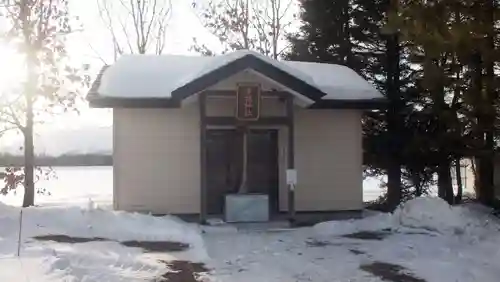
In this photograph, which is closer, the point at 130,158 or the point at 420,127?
the point at 130,158

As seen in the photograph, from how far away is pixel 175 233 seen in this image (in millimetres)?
10742

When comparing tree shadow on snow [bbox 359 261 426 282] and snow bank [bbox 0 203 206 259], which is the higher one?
snow bank [bbox 0 203 206 259]

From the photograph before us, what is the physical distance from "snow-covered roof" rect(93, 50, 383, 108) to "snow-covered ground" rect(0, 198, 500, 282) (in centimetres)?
258

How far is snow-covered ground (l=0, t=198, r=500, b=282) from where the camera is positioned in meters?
7.50

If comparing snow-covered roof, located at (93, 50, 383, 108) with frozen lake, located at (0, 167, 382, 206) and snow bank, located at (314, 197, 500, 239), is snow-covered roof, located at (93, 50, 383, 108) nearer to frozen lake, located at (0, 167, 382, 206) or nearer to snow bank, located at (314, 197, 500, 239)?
snow bank, located at (314, 197, 500, 239)

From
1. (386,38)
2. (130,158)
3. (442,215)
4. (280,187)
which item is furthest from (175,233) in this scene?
(386,38)

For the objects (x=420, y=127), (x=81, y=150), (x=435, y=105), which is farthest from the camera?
(x=81, y=150)

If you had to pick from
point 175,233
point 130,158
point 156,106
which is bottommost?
point 175,233

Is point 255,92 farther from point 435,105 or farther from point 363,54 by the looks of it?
point 363,54

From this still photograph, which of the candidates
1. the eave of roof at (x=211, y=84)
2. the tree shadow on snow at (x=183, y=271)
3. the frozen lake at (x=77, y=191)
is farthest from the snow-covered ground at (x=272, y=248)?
the frozen lake at (x=77, y=191)

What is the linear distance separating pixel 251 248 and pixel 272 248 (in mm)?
336

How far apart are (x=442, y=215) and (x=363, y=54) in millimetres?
7578

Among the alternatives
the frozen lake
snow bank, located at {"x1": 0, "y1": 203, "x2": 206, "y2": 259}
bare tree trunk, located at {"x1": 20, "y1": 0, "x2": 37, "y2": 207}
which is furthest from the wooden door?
the frozen lake

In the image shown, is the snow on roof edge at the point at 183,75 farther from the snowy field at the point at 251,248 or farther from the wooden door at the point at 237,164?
the snowy field at the point at 251,248
